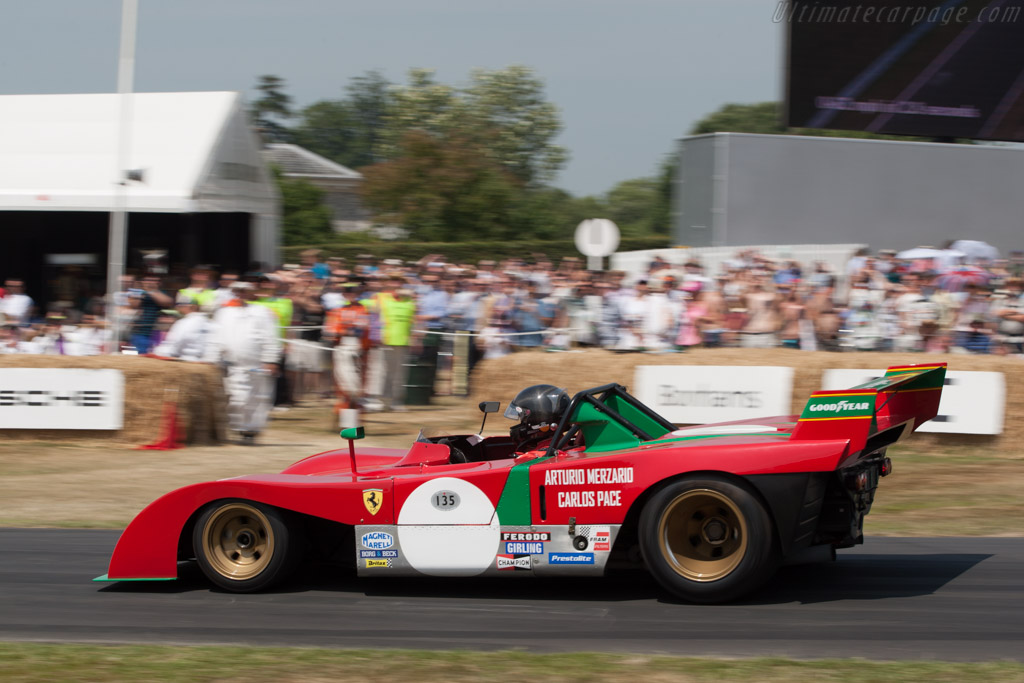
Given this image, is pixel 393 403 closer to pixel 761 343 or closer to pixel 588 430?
pixel 761 343

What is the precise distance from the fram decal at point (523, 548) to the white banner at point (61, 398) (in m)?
7.54

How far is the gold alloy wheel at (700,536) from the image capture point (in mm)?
5570

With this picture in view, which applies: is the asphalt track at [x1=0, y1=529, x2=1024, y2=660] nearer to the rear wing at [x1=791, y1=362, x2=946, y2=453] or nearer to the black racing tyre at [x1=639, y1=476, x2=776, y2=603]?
the black racing tyre at [x1=639, y1=476, x2=776, y2=603]

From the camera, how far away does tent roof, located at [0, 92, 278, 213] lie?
1540 cm

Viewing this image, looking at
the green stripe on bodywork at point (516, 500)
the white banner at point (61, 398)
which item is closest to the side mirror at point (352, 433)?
the green stripe on bodywork at point (516, 500)

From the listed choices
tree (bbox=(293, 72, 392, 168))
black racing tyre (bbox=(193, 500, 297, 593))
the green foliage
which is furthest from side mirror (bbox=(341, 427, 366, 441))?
tree (bbox=(293, 72, 392, 168))

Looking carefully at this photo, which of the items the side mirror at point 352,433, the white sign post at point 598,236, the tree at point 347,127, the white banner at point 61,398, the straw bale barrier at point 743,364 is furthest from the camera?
the tree at point 347,127

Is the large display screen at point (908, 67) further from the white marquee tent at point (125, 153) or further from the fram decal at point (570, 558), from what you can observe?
the fram decal at point (570, 558)

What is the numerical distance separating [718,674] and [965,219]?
18590 millimetres

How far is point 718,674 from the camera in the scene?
4.50 meters

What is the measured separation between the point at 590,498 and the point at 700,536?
0.58 meters

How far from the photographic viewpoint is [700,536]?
18.5 ft

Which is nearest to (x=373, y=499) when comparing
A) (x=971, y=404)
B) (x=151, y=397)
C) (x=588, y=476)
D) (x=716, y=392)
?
(x=588, y=476)

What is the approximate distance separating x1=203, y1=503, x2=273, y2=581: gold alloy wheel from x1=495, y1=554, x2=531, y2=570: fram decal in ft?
4.23
